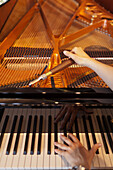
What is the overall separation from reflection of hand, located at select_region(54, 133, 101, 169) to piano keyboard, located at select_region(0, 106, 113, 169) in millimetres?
82

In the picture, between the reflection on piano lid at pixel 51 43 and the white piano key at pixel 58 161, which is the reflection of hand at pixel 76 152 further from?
the reflection on piano lid at pixel 51 43

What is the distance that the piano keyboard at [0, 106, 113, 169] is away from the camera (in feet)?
A: 5.91

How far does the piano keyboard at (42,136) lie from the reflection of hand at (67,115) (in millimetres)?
45

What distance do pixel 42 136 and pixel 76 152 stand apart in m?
0.39

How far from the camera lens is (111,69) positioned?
1723 mm

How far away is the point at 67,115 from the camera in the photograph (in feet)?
5.94

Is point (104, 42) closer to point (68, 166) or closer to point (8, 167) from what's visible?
point (68, 166)

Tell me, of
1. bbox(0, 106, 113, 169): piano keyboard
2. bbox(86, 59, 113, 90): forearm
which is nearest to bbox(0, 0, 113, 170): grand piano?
bbox(0, 106, 113, 169): piano keyboard

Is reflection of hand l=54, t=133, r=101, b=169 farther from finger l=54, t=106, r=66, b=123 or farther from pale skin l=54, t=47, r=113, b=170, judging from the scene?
finger l=54, t=106, r=66, b=123

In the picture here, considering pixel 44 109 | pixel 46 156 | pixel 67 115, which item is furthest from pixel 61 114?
pixel 46 156

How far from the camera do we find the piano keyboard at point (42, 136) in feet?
5.91

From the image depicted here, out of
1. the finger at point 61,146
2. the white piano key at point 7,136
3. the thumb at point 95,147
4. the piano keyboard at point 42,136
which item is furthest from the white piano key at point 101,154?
the white piano key at point 7,136

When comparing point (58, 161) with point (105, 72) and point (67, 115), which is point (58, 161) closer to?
point (67, 115)

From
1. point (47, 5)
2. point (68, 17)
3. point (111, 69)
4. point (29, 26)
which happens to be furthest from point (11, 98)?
point (47, 5)
